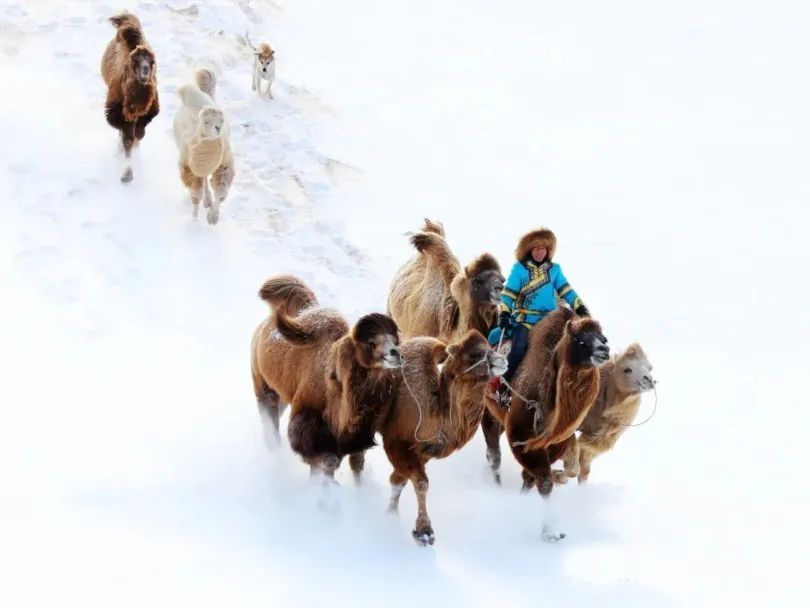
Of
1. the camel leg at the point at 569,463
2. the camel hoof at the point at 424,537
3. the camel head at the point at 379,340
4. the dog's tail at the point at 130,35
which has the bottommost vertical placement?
the camel hoof at the point at 424,537

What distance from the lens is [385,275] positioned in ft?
42.7

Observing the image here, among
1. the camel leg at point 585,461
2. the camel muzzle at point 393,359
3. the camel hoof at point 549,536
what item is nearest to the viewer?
the camel muzzle at point 393,359

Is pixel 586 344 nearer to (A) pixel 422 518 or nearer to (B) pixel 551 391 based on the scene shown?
(B) pixel 551 391

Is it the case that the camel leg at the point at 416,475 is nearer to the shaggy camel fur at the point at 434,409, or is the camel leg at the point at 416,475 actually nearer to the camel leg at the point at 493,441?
the shaggy camel fur at the point at 434,409

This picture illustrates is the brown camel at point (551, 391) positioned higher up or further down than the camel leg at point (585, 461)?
higher up

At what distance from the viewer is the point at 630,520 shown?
879 centimetres

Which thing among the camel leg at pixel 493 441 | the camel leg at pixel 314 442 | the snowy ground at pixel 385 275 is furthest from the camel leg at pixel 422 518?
the camel leg at pixel 493 441


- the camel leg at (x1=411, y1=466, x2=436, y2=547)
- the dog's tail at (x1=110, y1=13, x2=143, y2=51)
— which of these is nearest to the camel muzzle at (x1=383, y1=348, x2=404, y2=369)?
the camel leg at (x1=411, y1=466, x2=436, y2=547)

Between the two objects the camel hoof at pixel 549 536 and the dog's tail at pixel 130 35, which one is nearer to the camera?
the camel hoof at pixel 549 536

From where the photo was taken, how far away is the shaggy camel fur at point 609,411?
8859 mm

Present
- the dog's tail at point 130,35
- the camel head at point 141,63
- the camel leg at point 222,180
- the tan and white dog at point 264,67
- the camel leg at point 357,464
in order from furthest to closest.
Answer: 1. the tan and white dog at point 264,67
2. the dog's tail at point 130,35
3. the camel leg at point 222,180
4. the camel head at point 141,63
5. the camel leg at point 357,464

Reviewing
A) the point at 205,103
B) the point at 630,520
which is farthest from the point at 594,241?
the point at 630,520

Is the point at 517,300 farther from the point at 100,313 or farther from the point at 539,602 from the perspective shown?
the point at 100,313

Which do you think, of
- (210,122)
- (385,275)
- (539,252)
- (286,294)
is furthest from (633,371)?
(210,122)
